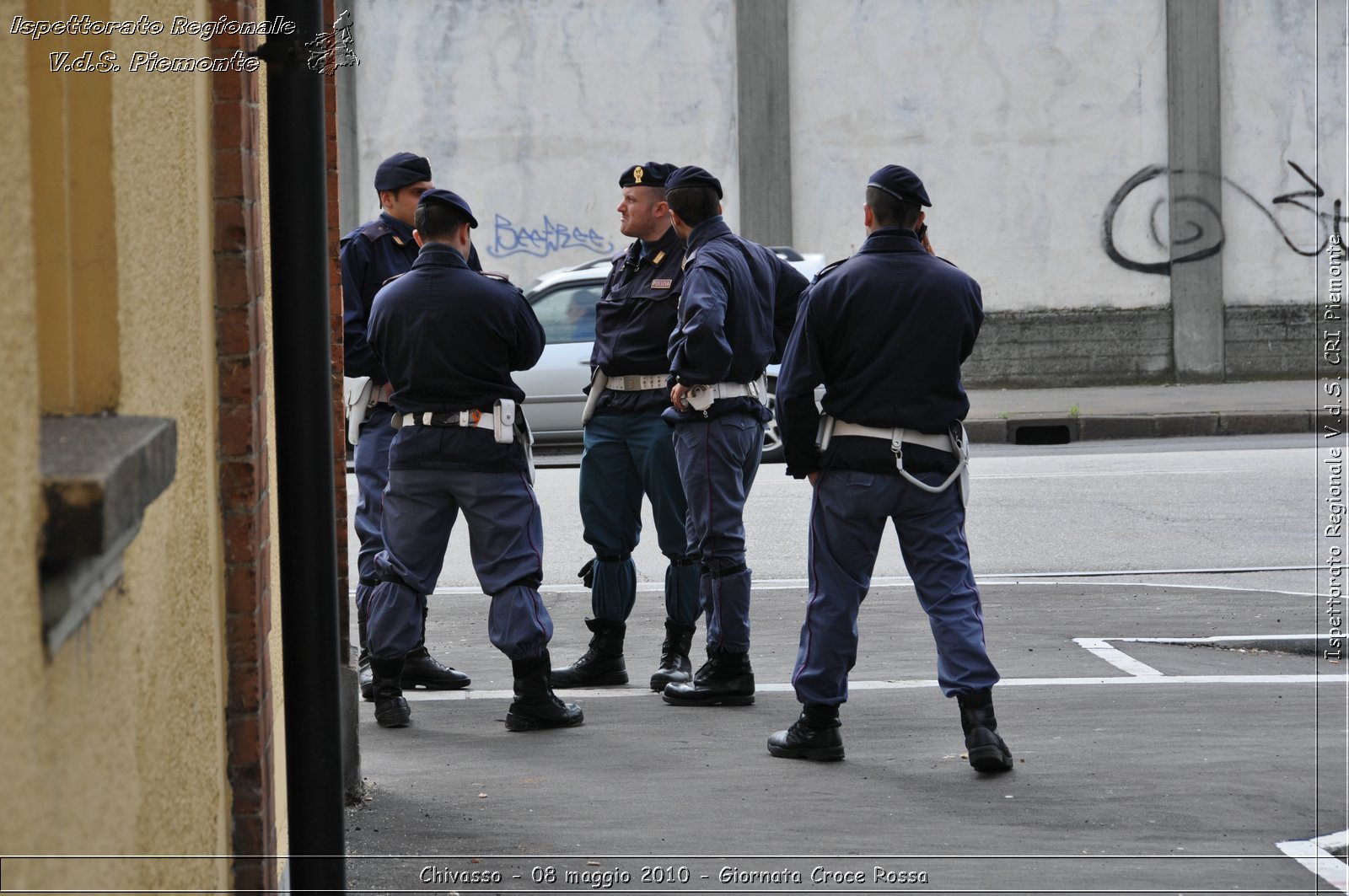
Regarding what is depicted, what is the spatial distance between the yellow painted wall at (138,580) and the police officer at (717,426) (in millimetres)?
3199

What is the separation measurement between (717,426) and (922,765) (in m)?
1.65

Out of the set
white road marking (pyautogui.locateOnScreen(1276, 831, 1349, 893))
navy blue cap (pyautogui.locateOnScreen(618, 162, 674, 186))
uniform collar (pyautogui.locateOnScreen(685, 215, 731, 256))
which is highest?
navy blue cap (pyautogui.locateOnScreen(618, 162, 674, 186))

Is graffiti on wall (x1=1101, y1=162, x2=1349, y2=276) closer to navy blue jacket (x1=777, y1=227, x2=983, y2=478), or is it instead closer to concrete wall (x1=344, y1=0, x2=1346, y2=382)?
concrete wall (x1=344, y1=0, x2=1346, y2=382)

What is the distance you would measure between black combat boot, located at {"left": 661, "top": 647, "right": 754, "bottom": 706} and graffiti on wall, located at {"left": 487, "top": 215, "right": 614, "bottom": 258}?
45.0ft

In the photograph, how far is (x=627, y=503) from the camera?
6.68m

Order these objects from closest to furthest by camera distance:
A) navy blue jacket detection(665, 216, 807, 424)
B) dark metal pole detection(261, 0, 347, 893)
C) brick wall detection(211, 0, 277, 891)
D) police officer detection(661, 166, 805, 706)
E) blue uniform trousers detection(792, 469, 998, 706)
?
dark metal pole detection(261, 0, 347, 893) → brick wall detection(211, 0, 277, 891) → blue uniform trousers detection(792, 469, 998, 706) → navy blue jacket detection(665, 216, 807, 424) → police officer detection(661, 166, 805, 706)

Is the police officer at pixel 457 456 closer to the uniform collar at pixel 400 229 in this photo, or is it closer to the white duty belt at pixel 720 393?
the white duty belt at pixel 720 393

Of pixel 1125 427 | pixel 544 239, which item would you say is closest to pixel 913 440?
pixel 1125 427

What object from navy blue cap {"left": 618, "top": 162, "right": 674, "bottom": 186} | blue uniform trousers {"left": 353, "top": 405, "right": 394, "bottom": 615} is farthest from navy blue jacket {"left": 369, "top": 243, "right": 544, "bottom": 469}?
navy blue cap {"left": 618, "top": 162, "right": 674, "bottom": 186}

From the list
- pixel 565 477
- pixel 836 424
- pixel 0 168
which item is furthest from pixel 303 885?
pixel 565 477

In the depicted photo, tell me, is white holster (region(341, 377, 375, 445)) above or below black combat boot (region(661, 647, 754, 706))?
above

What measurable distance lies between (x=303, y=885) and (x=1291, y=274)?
19.1 meters

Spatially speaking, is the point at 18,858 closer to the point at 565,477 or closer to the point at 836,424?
the point at 836,424

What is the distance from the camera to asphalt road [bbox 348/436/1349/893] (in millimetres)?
4266
